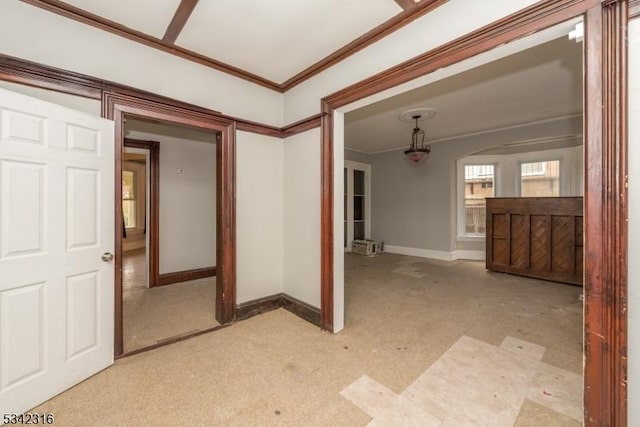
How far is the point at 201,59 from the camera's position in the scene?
2.55m

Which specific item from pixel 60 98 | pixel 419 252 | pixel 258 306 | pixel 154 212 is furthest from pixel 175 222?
pixel 419 252

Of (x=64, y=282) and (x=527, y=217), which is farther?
(x=527, y=217)

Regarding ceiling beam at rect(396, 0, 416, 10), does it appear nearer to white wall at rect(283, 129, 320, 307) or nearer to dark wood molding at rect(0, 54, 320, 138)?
white wall at rect(283, 129, 320, 307)

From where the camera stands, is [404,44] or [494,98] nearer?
[404,44]

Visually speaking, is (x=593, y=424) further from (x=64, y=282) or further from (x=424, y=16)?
(x=64, y=282)

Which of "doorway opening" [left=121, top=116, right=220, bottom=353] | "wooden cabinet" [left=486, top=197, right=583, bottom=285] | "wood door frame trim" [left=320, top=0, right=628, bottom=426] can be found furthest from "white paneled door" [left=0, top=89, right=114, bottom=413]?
"wooden cabinet" [left=486, top=197, right=583, bottom=285]

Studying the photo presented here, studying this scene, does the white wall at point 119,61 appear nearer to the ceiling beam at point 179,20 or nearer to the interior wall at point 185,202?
the ceiling beam at point 179,20

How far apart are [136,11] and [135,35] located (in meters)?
0.31

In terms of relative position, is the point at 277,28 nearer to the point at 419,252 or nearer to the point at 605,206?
the point at 605,206

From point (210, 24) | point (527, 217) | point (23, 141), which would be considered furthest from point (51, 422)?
point (527, 217)

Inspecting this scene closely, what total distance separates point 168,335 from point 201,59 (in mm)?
2629

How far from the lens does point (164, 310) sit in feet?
10.2

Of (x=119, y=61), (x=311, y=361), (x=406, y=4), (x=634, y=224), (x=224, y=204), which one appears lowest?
(x=311, y=361)

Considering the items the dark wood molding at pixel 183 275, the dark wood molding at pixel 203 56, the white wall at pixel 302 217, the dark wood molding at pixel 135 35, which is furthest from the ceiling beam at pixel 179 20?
the dark wood molding at pixel 183 275
